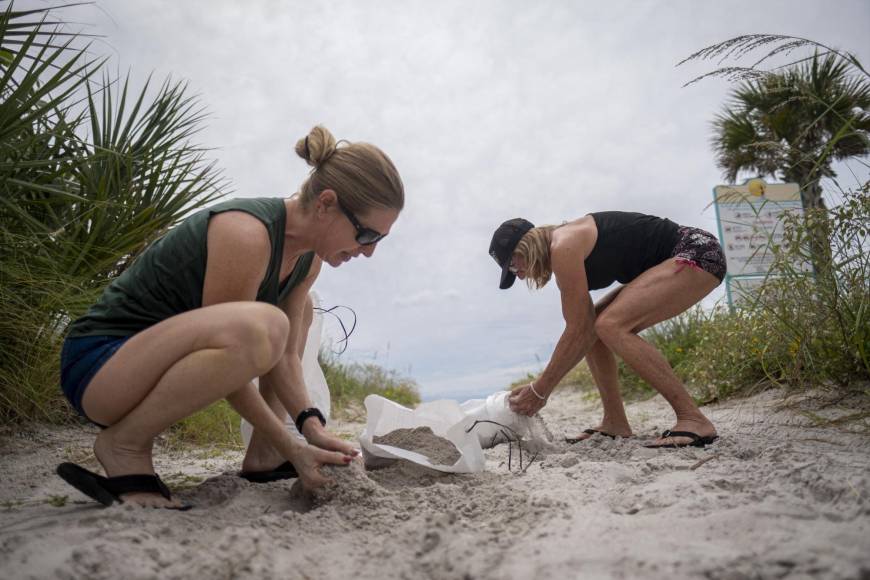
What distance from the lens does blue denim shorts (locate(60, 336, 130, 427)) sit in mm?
1717

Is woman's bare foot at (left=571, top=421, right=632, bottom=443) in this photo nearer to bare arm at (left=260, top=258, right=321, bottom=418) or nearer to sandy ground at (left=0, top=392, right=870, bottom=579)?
sandy ground at (left=0, top=392, right=870, bottom=579)

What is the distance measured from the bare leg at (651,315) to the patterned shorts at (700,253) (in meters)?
0.03

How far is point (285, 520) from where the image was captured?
5.14 feet

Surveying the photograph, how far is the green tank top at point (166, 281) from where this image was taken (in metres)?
1.78

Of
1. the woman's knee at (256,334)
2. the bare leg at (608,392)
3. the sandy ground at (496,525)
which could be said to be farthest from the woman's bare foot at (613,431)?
the woman's knee at (256,334)

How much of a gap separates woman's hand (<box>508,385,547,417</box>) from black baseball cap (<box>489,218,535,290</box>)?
2.01 feet

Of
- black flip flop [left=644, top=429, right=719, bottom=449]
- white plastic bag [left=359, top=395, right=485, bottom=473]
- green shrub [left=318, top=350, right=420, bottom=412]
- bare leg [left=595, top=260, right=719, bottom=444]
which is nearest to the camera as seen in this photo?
white plastic bag [left=359, top=395, right=485, bottom=473]

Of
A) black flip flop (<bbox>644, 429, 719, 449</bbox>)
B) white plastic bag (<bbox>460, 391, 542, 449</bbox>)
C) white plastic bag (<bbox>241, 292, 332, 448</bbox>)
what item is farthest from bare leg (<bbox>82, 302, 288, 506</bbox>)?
black flip flop (<bbox>644, 429, 719, 449</bbox>)

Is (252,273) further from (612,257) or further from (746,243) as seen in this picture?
(746,243)

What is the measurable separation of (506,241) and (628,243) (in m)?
0.62

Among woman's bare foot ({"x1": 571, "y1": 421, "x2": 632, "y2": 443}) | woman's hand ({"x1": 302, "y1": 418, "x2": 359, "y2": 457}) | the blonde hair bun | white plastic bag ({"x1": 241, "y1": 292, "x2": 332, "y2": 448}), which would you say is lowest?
woman's bare foot ({"x1": 571, "y1": 421, "x2": 632, "y2": 443})

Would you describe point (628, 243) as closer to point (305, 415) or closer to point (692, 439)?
point (692, 439)

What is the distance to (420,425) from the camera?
8.93ft

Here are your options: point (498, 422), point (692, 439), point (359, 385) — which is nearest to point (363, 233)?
point (498, 422)
